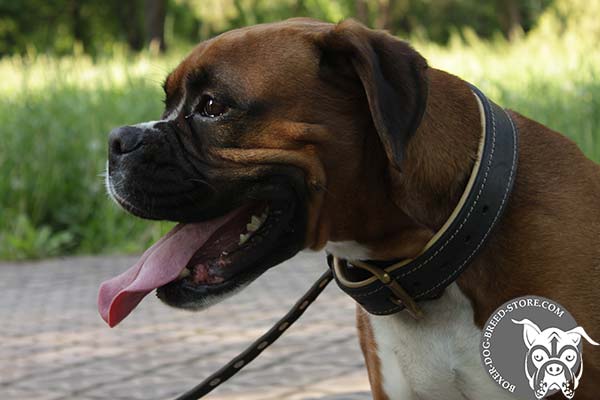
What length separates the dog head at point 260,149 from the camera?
10.0 ft

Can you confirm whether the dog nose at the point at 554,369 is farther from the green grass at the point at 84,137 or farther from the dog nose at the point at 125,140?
the green grass at the point at 84,137

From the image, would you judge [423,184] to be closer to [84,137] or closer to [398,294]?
[398,294]

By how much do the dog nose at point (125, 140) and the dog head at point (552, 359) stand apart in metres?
1.28

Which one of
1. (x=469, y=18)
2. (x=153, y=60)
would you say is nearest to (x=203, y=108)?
(x=153, y=60)

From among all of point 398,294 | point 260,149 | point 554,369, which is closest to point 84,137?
point 260,149

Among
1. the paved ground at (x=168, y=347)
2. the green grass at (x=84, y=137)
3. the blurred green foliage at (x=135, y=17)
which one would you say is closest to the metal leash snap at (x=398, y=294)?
the paved ground at (x=168, y=347)

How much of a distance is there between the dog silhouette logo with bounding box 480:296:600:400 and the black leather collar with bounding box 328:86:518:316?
0.67ft

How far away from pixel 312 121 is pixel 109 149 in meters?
0.66

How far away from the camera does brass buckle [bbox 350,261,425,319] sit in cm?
311

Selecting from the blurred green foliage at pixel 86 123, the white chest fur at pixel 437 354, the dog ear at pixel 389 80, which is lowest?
the blurred green foliage at pixel 86 123

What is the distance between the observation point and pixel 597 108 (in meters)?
9.00

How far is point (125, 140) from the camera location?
3.19 meters

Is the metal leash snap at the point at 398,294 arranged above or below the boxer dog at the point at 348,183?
below

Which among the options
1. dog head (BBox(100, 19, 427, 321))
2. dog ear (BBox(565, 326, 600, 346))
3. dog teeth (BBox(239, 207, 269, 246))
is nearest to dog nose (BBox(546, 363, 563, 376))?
dog ear (BBox(565, 326, 600, 346))
